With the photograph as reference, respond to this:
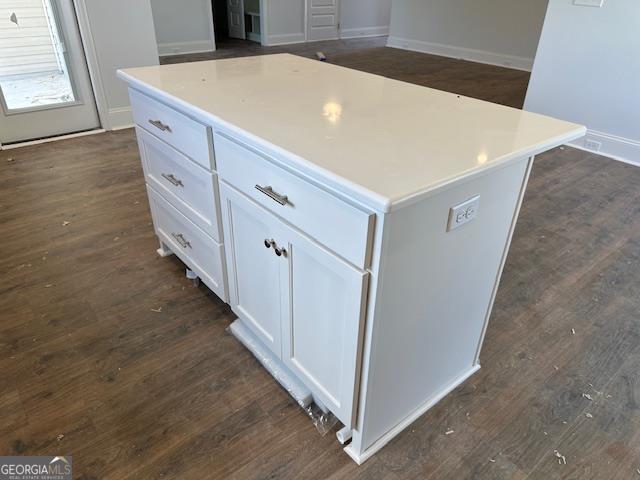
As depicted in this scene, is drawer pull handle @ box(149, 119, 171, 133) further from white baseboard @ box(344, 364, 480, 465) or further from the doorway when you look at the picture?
the doorway

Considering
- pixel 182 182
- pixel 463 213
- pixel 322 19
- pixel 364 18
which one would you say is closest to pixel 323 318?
pixel 463 213

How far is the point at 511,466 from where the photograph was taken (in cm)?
135

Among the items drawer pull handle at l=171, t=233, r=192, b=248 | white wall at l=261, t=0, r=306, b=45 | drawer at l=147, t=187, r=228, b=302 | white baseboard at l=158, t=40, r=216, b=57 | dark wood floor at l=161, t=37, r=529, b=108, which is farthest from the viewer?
white wall at l=261, t=0, r=306, b=45

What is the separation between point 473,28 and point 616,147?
380 cm

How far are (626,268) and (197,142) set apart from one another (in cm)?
215

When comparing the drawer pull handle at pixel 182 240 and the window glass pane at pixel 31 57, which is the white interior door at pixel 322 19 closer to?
the window glass pane at pixel 31 57

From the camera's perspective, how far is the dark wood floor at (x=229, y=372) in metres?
1.36

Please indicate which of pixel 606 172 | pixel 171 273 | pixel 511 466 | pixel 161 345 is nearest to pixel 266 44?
pixel 606 172

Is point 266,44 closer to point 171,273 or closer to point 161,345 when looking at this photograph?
point 171,273

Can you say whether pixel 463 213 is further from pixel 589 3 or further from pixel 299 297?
pixel 589 3

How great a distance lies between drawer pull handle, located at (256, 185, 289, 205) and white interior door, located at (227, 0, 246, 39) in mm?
7537

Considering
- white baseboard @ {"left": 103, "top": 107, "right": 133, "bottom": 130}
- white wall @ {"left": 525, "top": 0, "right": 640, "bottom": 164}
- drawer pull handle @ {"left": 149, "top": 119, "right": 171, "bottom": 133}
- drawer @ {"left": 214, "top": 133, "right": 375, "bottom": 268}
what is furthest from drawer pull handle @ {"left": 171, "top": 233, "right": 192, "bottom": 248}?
white wall @ {"left": 525, "top": 0, "right": 640, "bottom": 164}

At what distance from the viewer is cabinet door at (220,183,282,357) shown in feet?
4.50
